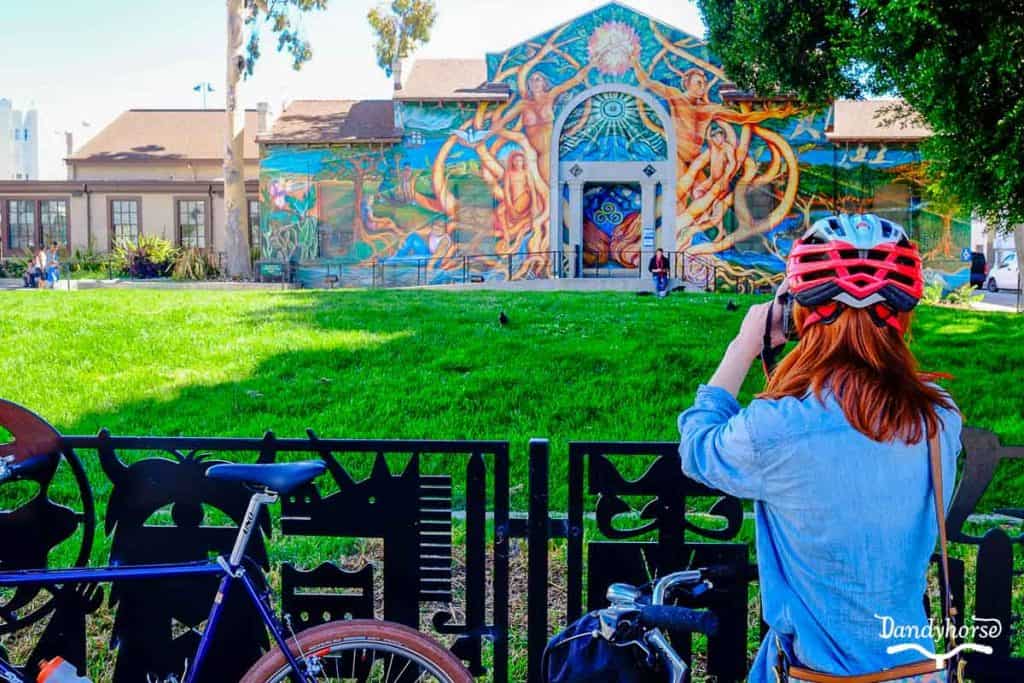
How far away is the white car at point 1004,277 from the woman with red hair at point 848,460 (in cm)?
3648

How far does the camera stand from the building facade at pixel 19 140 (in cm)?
10325

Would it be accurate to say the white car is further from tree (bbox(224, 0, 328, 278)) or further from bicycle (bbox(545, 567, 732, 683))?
bicycle (bbox(545, 567, 732, 683))

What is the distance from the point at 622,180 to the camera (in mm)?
31484

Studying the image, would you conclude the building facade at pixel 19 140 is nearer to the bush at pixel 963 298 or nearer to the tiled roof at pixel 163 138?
the tiled roof at pixel 163 138

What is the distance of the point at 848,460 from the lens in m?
1.96

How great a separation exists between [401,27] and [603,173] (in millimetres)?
18465

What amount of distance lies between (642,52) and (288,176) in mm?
12112

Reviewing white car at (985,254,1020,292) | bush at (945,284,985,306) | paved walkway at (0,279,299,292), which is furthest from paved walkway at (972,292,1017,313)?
paved walkway at (0,279,299,292)

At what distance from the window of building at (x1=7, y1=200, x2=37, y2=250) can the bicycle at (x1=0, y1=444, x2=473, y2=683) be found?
144ft

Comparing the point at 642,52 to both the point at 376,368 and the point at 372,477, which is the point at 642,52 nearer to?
the point at 376,368

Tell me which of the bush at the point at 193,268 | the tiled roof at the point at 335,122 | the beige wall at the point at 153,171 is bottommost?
the bush at the point at 193,268

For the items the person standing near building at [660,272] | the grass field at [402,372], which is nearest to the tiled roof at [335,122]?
the person standing near building at [660,272]

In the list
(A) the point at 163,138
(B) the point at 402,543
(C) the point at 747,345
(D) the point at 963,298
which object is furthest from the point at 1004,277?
(C) the point at 747,345

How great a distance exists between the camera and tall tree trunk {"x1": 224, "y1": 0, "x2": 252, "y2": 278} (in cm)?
3125
